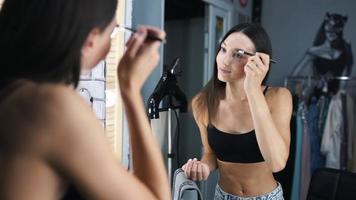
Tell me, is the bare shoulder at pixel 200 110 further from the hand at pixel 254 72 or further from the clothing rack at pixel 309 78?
the clothing rack at pixel 309 78

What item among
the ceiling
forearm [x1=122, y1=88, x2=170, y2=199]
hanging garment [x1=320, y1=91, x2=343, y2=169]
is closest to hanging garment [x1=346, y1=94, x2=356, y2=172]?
hanging garment [x1=320, y1=91, x2=343, y2=169]

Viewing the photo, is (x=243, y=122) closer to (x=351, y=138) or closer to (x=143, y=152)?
(x=143, y=152)

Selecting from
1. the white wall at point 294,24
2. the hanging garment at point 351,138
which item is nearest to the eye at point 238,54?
the hanging garment at point 351,138

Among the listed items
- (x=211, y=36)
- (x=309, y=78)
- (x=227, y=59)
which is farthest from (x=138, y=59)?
(x=309, y=78)

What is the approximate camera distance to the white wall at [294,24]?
3.32m

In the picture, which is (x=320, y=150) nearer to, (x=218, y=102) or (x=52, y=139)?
(x=218, y=102)

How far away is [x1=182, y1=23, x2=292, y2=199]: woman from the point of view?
121cm

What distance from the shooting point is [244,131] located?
1.36 metres

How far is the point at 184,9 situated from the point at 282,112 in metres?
2.01

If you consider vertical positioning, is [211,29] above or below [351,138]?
above

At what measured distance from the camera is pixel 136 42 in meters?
0.65

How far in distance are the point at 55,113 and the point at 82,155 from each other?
63 millimetres

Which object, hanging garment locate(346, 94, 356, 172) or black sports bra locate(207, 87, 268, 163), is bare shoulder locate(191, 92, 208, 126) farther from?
hanging garment locate(346, 94, 356, 172)

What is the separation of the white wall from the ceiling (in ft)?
2.85
